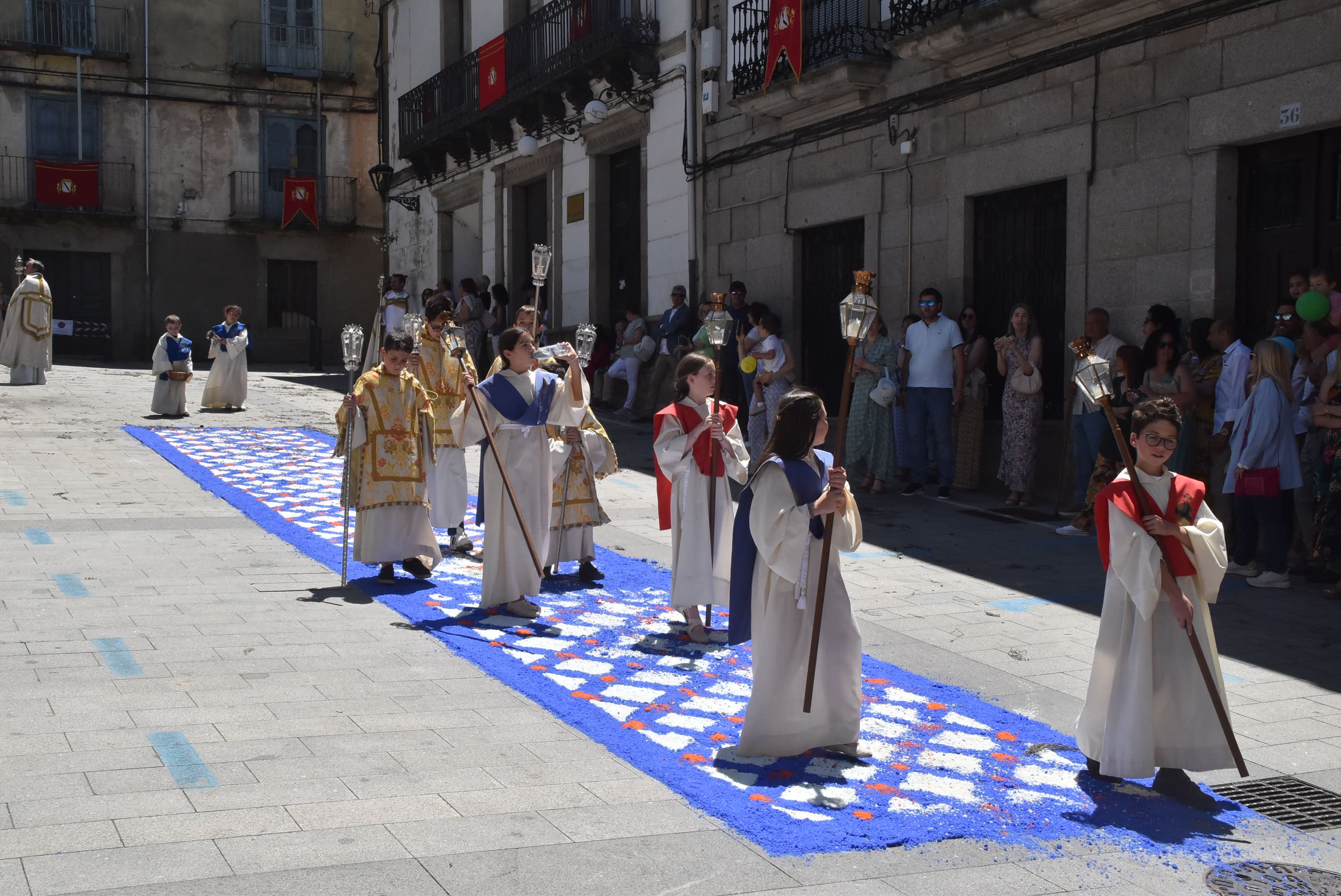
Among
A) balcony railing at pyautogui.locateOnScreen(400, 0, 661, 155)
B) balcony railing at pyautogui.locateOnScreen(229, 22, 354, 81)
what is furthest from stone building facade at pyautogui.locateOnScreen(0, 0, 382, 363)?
balcony railing at pyautogui.locateOnScreen(400, 0, 661, 155)

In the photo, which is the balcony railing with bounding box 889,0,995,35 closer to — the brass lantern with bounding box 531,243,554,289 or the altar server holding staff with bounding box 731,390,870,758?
the brass lantern with bounding box 531,243,554,289

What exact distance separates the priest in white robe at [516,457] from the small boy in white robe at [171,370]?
31.3 ft

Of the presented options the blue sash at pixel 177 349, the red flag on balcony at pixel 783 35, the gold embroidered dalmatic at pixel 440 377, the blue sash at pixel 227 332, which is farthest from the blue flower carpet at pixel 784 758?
the blue sash at pixel 227 332

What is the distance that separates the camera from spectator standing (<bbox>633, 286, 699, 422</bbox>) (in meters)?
15.8

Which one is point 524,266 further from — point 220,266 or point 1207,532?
point 1207,532

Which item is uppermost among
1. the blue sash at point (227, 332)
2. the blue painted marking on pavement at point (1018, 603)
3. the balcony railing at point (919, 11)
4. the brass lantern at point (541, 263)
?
the balcony railing at point (919, 11)

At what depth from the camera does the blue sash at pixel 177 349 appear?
641 inches

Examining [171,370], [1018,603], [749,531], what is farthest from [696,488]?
[171,370]

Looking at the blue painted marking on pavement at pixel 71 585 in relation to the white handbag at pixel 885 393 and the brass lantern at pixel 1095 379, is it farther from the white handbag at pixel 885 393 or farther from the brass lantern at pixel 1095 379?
the white handbag at pixel 885 393

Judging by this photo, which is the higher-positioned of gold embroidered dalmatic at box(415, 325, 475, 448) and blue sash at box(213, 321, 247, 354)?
blue sash at box(213, 321, 247, 354)

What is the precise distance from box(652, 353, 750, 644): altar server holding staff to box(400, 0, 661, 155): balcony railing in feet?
36.3

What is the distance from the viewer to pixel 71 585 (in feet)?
25.0

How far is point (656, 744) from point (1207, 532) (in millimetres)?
2086

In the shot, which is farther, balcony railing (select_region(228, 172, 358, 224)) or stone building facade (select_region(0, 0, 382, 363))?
balcony railing (select_region(228, 172, 358, 224))
